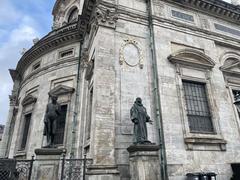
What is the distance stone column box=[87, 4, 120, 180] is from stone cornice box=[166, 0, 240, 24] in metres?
5.35

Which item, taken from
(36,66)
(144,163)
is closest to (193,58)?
(144,163)

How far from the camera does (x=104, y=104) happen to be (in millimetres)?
9156

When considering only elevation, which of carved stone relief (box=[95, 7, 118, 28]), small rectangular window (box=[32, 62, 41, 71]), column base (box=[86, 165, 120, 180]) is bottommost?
column base (box=[86, 165, 120, 180])

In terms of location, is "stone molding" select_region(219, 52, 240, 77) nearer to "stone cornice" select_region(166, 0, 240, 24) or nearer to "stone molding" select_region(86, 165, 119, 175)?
"stone cornice" select_region(166, 0, 240, 24)

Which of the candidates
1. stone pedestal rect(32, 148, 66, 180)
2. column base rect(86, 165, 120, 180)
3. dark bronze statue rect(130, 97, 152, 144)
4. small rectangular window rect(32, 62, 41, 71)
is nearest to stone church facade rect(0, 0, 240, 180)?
column base rect(86, 165, 120, 180)

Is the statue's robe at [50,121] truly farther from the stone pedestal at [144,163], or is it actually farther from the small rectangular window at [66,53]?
the small rectangular window at [66,53]

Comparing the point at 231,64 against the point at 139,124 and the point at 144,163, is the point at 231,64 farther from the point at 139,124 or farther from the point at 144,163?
the point at 144,163

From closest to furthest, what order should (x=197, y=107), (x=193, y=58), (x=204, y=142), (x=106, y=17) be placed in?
(x=204, y=142), (x=106, y=17), (x=197, y=107), (x=193, y=58)

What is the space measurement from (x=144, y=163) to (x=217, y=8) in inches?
484

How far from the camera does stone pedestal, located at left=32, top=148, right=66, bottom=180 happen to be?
25.1 ft

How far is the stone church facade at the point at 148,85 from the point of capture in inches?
364

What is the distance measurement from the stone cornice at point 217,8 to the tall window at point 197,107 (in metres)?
5.56

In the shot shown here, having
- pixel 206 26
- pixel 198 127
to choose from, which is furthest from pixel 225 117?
pixel 206 26

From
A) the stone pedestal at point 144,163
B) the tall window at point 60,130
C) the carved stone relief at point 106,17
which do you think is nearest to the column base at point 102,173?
the stone pedestal at point 144,163
